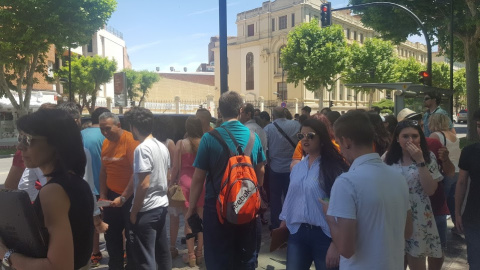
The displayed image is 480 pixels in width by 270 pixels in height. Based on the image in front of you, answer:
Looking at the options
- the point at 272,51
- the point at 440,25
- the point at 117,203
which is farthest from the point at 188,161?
the point at 272,51

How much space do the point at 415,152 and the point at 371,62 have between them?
150 feet

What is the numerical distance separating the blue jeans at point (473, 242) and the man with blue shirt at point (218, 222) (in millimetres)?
1851

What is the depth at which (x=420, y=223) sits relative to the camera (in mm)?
3334

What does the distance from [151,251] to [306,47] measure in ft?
133

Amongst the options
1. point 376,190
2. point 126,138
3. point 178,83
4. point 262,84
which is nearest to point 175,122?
point 126,138

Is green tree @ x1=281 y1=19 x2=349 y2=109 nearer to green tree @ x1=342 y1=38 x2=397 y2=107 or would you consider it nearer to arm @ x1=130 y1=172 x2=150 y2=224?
green tree @ x1=342 y1=38 x2=397 y2=107

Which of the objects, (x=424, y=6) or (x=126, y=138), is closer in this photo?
(x=126, y=138)

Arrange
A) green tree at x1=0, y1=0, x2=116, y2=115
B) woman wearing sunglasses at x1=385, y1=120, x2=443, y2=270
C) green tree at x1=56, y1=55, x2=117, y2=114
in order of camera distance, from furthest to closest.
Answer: green tree at x1=56, y1=55, x2=117, y2=114 < green tree at x1=0, y1=0, x2=116, y2=115 < woman wearing sunglasses at x1=385, y1=120, x2=443, y2=270

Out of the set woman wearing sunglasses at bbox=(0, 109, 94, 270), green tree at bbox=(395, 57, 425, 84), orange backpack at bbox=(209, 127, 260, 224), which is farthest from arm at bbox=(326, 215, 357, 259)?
green tree at bbox=(395, 57, 425, 84)

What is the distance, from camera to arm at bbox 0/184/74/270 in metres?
1.62

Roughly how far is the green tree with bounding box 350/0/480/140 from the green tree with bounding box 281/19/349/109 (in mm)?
23255

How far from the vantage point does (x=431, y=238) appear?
334 centimetres

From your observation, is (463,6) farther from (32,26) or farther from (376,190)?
(32,26)

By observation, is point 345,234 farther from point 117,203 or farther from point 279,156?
point 279,156
